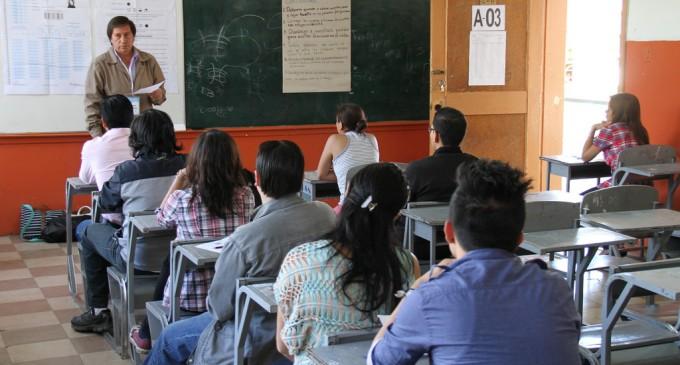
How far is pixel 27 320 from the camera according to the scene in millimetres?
4734

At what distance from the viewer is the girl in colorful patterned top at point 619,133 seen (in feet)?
19.9

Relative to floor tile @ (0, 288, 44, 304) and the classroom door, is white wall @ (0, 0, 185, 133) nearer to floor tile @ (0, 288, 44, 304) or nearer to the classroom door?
floor tile @ (0, 288, 44, 304)

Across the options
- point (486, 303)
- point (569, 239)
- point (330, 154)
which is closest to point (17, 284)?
point (330, 154)

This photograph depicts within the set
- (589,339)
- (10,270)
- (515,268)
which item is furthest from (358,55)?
(515,268)

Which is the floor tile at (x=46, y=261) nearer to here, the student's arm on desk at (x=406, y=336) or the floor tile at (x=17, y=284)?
the floor tile at (x=17, y=284)

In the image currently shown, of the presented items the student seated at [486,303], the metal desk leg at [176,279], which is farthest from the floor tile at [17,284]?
the student seated at [486,303]

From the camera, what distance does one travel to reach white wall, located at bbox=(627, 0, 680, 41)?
655cm

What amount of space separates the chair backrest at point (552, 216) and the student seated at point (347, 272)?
1.70m

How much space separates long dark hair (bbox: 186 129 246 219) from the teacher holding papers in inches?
97.6

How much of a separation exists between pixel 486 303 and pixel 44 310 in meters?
3.87

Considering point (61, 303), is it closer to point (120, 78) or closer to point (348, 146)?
point (120, 78)

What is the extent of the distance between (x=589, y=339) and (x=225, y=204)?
150 cm

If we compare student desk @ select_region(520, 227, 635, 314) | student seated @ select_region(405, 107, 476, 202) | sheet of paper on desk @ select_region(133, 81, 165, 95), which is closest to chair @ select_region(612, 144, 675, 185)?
student seated @ select_region(405, 107, 476, 202)

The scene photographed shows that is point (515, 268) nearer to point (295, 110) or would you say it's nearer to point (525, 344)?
point (525, 344)
